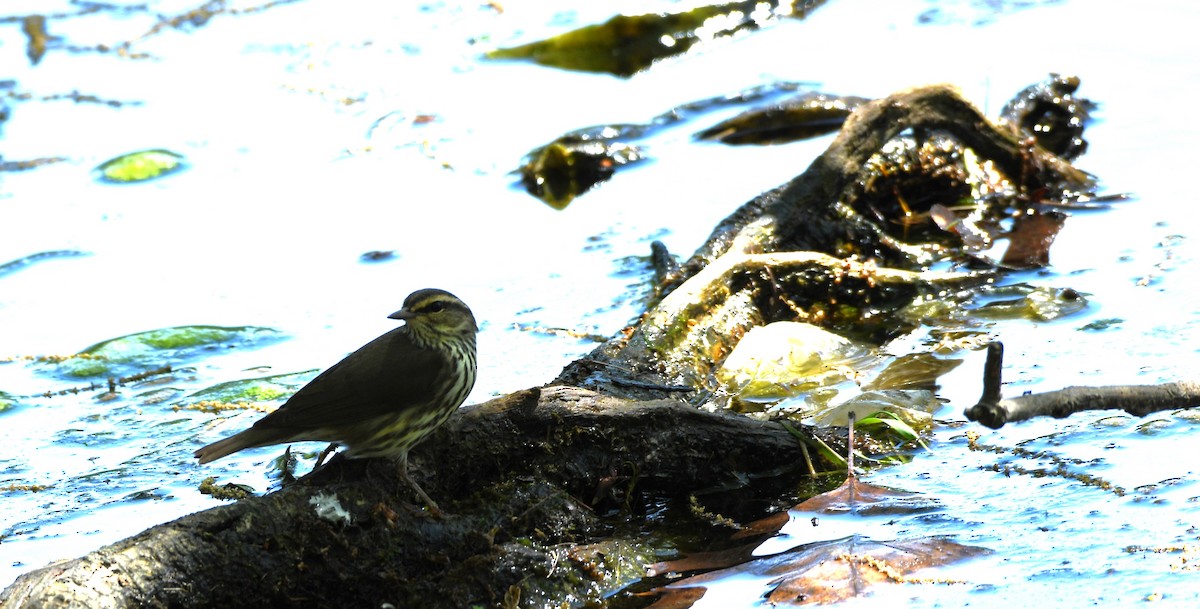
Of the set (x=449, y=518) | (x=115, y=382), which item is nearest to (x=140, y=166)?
(x=115, y=382)

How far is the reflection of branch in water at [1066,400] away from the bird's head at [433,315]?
2.02m

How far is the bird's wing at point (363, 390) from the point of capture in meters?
4.11

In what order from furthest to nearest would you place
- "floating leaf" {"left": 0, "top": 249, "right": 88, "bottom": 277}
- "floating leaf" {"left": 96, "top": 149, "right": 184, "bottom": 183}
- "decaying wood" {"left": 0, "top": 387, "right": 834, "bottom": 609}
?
"floating leaf" {"left": 96, "top": 149, "right": 184, "bottom": 183}, "floating leaf" {"left": 0, "top": 249, "right": 88, "bottom": 277}, "decaying wood" {"left": 0, "top": 387, "right": 834, "bottom": 609}

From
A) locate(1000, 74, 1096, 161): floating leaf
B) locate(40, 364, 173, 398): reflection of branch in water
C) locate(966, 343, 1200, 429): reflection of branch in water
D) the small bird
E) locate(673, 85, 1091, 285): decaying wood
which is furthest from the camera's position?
locate(1000, 74, 1096, 161): floating leaf

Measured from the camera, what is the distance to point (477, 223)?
26.4 feet

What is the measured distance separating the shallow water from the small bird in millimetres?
1027

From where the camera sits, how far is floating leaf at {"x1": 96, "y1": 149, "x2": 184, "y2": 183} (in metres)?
9.42

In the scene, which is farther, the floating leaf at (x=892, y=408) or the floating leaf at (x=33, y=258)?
the floating leaf at (x=33, y=258)

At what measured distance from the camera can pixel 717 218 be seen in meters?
7.55

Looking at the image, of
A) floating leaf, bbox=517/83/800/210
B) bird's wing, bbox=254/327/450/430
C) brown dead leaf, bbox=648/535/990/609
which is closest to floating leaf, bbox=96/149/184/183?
floating leaf, bbox=517/83/800/210

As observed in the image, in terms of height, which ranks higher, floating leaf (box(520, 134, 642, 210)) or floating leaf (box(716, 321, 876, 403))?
floating leaf (box(520, 134, 642, 210))

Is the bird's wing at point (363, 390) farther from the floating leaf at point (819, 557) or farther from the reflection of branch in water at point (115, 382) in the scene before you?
the reflection of branch in water at point (115, 382)

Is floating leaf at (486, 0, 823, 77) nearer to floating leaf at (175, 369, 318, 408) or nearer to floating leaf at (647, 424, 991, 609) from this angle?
floating leaf at (175, 369, 318, 408)

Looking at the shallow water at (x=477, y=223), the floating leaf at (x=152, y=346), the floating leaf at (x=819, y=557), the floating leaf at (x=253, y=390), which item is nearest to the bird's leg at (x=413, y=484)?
the floating leaf at (x=819, y=557)
